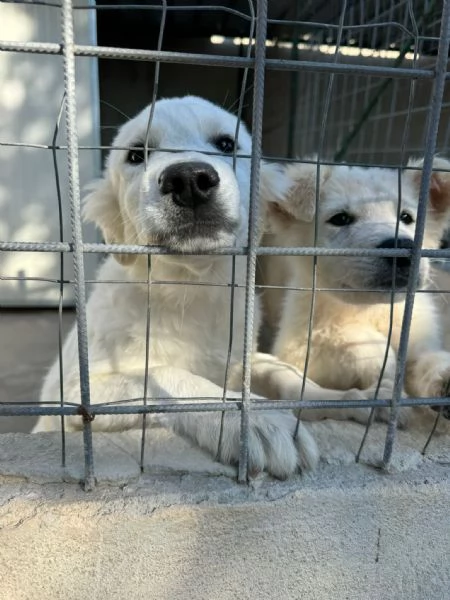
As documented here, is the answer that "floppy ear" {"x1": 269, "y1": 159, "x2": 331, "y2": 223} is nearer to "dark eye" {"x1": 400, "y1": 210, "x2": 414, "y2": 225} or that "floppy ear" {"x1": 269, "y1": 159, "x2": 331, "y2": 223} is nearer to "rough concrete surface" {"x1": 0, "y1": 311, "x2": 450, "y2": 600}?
"dark eye" {"x1": 400, "y1": 210, "x2": 414, "y2": 225}

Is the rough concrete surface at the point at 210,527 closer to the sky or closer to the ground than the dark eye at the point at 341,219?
closer to the ground

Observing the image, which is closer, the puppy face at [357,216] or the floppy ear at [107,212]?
the puppy face at [357,216]

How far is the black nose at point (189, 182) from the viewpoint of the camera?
134cm

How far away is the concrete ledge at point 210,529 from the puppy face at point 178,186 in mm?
576

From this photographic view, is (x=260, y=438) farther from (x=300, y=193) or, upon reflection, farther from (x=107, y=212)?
(x=107, y=212)

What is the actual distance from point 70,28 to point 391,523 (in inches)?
51.6

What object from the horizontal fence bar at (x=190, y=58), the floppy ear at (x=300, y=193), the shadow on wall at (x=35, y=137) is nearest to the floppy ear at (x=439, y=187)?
the floppy ear at (x=300, y=193)

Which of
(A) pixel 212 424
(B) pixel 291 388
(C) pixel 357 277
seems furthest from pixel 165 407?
(C) pixel 357 277

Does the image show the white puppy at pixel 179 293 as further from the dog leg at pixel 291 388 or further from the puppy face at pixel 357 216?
the puppy face at pixel 357 216

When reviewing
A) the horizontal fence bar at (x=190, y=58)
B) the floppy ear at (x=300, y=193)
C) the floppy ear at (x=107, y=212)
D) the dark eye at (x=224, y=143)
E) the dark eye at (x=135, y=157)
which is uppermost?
the horizontal fence bar at (x=190, y=58)

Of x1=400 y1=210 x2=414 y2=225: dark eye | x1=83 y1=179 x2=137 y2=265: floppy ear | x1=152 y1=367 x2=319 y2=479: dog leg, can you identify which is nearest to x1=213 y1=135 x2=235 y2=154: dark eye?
x1=83 y1=179 x2=137 y2=265: floppy ear

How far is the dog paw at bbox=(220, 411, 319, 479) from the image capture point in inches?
51.2

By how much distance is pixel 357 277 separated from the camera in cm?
177

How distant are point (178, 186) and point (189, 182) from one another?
0.11ft
